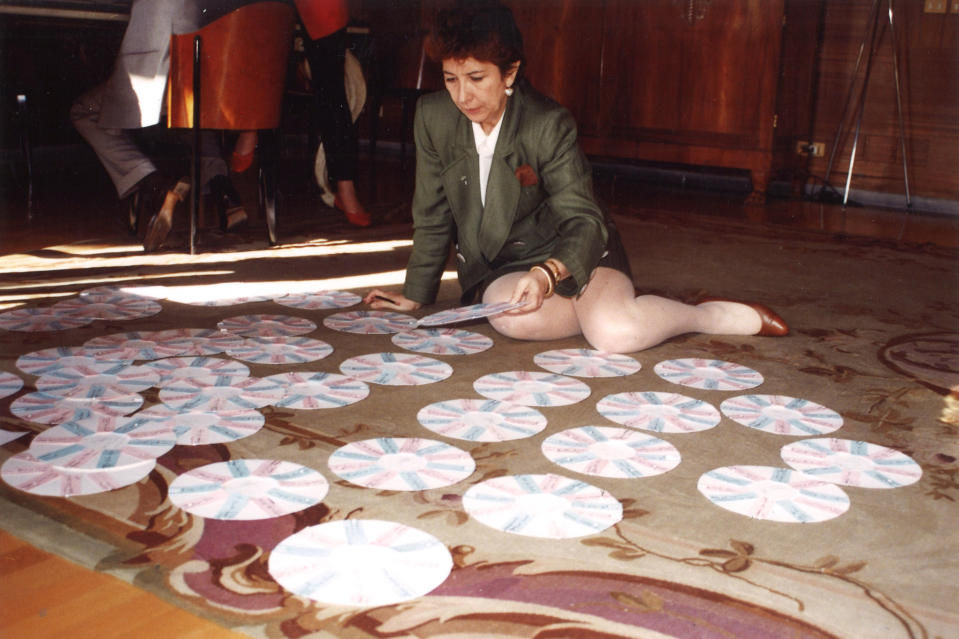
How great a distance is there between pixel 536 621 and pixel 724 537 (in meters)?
0.33

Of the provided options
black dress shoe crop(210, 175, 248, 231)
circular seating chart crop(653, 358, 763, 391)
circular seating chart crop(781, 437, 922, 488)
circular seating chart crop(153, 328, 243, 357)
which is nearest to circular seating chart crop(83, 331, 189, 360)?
circular seating chart crop(153, 328, 243, 357)

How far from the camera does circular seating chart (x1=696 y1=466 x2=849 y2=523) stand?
1252 mm

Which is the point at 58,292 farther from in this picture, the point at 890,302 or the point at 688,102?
the point at 688,102

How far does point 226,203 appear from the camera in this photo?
3240 mm

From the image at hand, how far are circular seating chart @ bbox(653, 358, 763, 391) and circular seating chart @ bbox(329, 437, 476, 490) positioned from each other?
1.99 ft

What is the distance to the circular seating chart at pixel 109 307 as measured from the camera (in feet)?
7.04

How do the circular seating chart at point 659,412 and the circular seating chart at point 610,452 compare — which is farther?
the circular seating chart at point 659,412

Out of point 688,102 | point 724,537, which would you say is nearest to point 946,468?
point 724,537

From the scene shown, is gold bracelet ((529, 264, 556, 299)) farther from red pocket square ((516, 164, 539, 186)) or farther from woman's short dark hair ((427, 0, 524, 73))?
woman's short dark hair ((427, 0, 524, 73))

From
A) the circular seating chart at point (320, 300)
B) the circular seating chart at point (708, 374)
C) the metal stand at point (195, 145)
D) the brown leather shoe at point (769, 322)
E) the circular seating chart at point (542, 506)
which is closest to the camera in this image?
the circular seating chart at point (542, 506)

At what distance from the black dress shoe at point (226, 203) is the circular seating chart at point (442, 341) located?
138 centimetres

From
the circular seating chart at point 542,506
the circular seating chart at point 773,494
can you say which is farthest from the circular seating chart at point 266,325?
the circular seating chart at point 773,494

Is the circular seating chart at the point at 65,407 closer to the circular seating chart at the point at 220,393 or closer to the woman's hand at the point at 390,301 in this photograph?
the circular seating chart at the point at 220,393

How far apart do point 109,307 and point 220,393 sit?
2.42 feet
